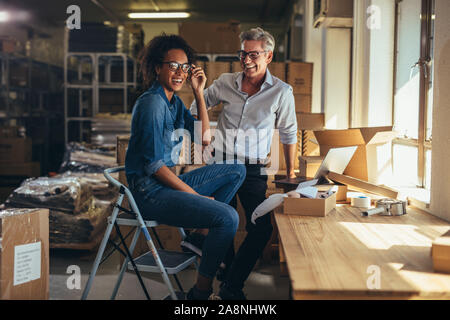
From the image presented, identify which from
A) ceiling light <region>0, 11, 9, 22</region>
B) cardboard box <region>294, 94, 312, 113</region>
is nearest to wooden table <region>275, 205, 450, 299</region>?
cardboard box <region>294, 94, 312, 113</region>

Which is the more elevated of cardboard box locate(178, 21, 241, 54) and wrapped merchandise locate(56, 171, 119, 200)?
cardboard box locate(178, 21, 241, 54)

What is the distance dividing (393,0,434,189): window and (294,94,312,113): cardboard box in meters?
1.66

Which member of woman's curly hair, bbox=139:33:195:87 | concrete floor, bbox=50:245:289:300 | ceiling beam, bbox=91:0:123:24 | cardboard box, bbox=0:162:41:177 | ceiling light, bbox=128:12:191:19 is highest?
ceiling light, bbox=128:12:191:19

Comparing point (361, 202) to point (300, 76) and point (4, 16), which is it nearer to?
point (300, 76)

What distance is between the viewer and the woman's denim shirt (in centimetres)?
213

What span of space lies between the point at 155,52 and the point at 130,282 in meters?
1.69

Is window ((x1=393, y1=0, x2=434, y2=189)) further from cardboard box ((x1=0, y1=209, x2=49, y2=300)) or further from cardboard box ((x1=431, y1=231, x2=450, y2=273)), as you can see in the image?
cardboard box ((x1=0, y1=209, x2=49, y2=300))

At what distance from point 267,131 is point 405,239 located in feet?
4.11

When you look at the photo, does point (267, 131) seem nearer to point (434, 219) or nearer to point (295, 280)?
point (434, 219)

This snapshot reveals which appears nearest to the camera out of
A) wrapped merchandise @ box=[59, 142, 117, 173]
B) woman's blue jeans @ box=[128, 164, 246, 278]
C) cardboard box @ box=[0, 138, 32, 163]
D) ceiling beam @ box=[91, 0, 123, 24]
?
woman's blue jeans @ box=[128, 164, 246, 278]

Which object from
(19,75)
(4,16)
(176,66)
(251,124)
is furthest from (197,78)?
(4,16)

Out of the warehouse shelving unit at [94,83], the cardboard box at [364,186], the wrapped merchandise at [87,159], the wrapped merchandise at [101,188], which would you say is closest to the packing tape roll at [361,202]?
the cardboard box at [364,186]

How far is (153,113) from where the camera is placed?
2.14m
